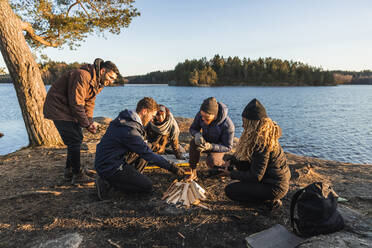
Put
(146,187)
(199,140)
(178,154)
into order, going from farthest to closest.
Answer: (178,154), (199,140), (146,187)

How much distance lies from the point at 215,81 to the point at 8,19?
309 ft

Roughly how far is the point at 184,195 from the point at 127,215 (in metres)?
0.86

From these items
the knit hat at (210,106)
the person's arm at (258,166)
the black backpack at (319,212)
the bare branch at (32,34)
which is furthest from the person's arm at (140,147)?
the bare branch at (32,34)

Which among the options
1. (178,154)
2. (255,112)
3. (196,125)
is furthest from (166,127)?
(255,112)

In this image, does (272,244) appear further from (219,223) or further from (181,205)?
(181,205)

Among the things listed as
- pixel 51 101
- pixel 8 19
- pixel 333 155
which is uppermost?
pixel 8 19

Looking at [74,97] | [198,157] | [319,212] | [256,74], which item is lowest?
[198,157]

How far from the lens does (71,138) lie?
366cm

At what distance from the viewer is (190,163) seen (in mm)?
4453

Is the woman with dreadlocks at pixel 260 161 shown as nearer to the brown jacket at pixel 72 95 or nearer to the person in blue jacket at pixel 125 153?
the person in blue jacket at pixel 125 153

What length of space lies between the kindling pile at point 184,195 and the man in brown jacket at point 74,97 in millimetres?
1769

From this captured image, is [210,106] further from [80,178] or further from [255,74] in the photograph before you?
[255,74]

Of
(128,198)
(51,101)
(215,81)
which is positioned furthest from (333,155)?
(215,81)

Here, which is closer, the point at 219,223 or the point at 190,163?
the point at 219,223
